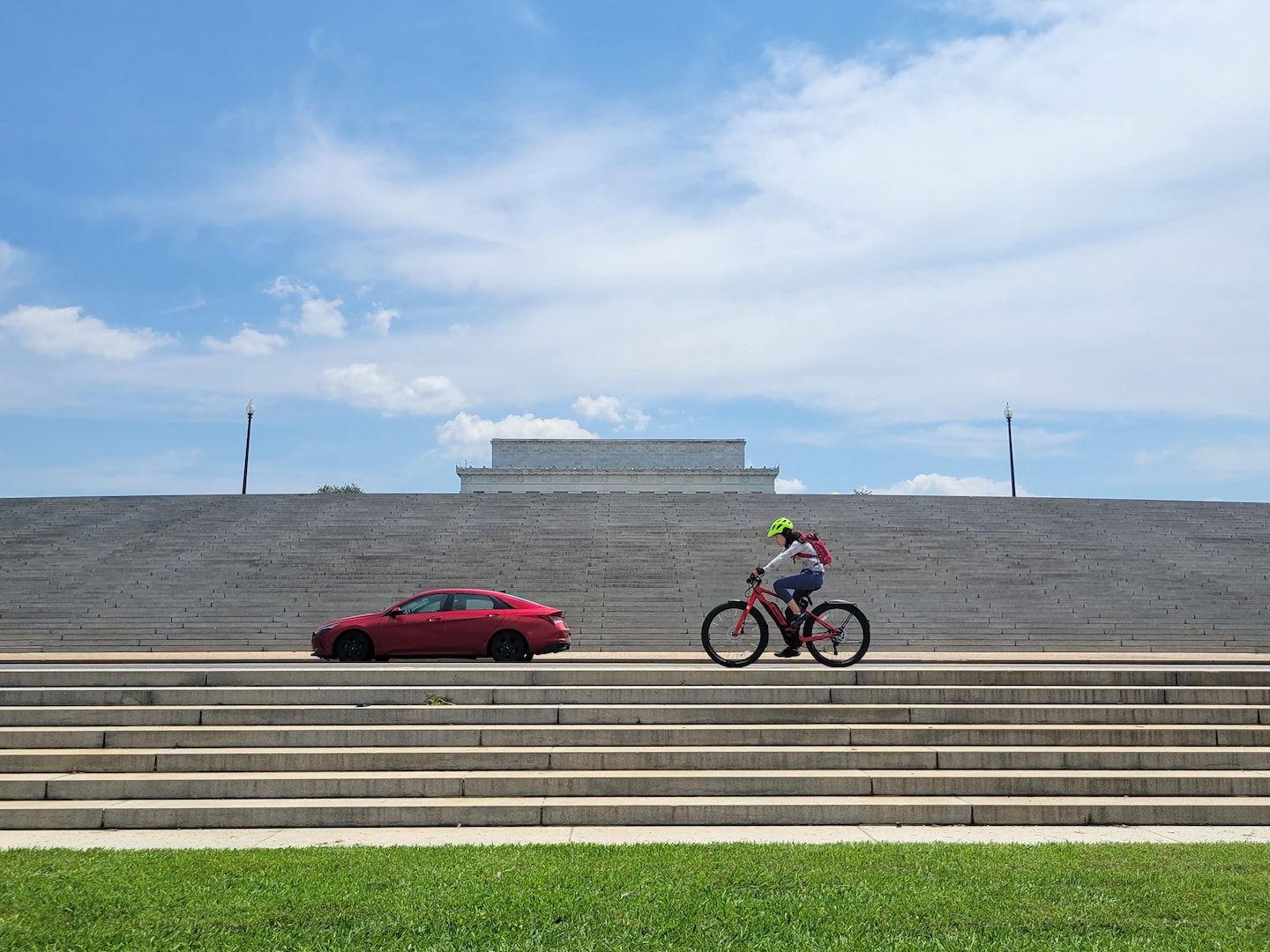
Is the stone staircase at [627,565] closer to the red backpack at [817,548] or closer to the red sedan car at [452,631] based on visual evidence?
the red sedan car at [452,631]

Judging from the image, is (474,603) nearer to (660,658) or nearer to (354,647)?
(354,647)

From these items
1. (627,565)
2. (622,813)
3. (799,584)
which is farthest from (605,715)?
(627,565)

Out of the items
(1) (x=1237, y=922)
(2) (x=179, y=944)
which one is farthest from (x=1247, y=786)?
(2) (x=179, y=944)

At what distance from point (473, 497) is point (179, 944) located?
2302cm

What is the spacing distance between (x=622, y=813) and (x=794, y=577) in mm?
3984

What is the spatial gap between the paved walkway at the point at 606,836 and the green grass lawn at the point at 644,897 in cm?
48

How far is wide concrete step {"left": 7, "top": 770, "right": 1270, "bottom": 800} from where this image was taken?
7566 mm

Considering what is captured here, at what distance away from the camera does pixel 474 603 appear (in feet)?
44.3

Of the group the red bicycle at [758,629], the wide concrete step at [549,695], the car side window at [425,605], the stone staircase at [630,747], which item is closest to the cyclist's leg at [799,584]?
the red bicycle at [758,629]

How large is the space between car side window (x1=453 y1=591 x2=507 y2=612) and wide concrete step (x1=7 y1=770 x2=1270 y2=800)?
567 centimetres

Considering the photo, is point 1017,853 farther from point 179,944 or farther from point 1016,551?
point 1016,551

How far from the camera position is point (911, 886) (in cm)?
513

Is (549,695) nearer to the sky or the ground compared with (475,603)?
nearer to the ground

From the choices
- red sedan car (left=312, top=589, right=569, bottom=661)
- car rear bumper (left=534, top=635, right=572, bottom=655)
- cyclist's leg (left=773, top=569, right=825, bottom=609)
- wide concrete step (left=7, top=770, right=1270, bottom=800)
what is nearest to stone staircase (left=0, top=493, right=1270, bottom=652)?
car rear bumper (left=534, top=635, right=572, bottom=655)
